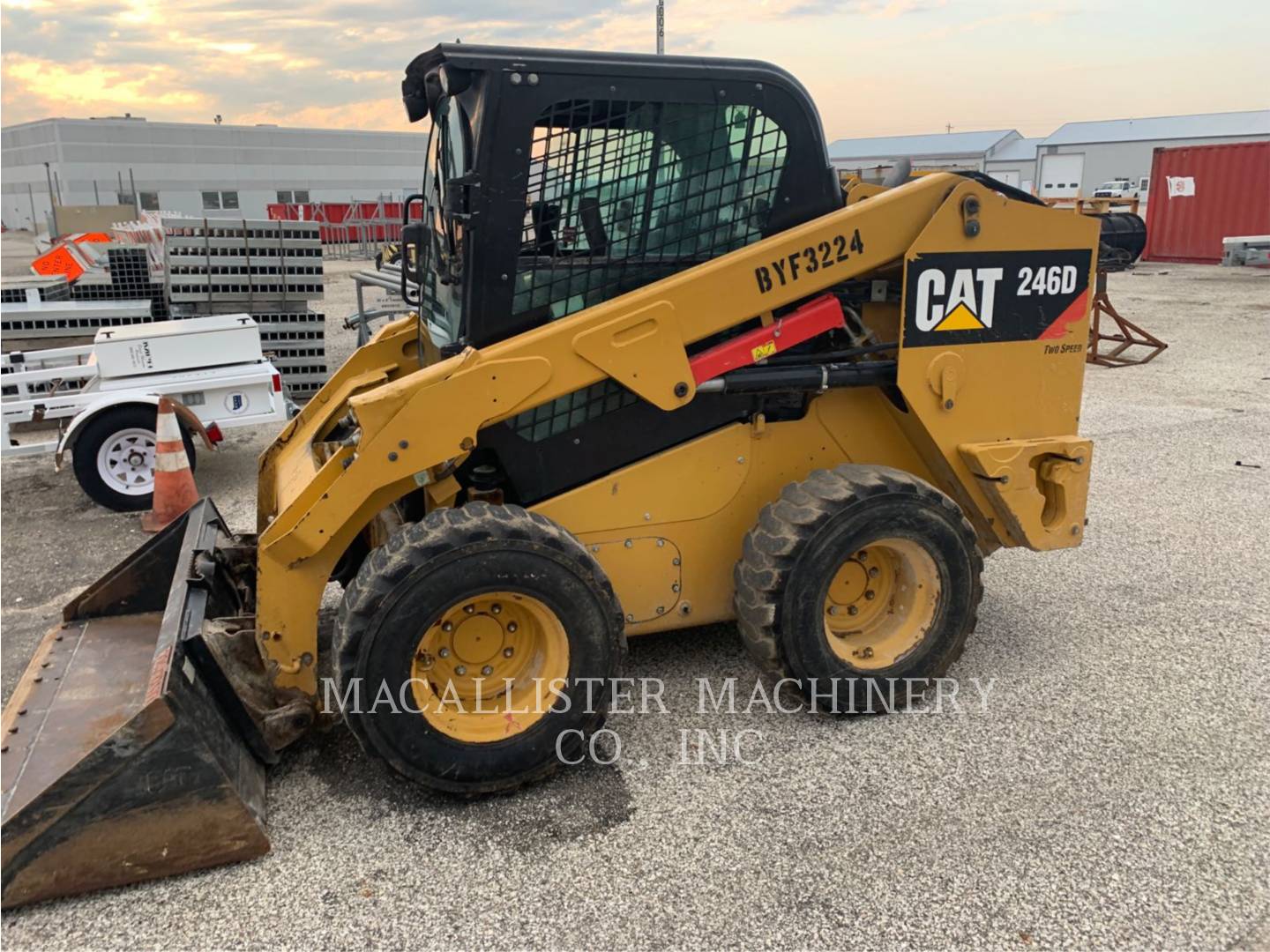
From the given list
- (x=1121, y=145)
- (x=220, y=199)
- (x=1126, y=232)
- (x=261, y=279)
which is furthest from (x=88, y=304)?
(x=1121, y=145)

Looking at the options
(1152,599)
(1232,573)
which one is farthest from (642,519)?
(1232,573)

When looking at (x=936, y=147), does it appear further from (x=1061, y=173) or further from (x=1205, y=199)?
(x=1205, y=199)

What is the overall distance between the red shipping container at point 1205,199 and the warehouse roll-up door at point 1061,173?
51.6 ft

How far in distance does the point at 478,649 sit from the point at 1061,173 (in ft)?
140

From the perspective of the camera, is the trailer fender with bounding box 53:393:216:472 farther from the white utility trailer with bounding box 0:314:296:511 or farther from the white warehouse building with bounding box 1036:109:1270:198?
the white warehouse building with bounding box 1036:109:1270:198

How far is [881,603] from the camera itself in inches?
154

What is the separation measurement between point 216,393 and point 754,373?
182 inches

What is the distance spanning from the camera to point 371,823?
3.10m

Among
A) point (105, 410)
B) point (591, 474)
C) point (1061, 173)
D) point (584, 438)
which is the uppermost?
point (1061, 173)

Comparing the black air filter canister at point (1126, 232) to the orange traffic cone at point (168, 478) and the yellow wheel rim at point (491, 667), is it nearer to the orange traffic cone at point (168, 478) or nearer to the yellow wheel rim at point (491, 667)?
the yellow wheel rim at point (491, 667)

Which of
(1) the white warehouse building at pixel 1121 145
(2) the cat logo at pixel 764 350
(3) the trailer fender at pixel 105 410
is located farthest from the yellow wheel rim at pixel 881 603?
(1) the white warehouse building at pixel 1121 145

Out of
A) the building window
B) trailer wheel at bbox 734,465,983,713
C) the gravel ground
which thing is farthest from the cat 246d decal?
the building window

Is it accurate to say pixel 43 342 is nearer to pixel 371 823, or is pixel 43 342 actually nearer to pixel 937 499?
pixel 371 823

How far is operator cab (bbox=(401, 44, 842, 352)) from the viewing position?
3289 mm
